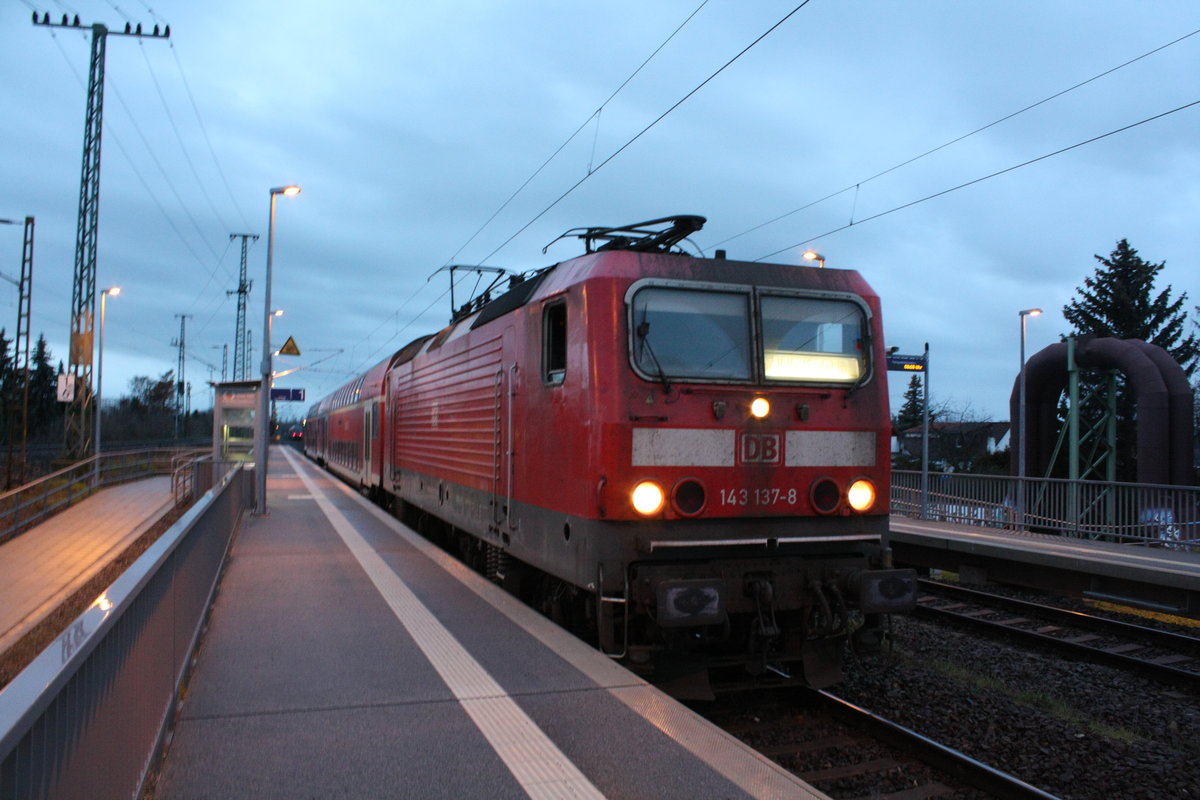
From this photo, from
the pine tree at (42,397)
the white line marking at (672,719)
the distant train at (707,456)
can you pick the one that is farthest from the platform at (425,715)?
the pine tree at (42,397)

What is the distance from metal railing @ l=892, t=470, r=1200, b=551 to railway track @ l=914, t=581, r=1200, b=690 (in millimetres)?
3422

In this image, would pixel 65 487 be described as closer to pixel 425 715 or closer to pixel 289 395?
pixel 425 715

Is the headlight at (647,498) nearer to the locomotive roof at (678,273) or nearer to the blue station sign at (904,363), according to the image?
the locomotive roof at (678,273)

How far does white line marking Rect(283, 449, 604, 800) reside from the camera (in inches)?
157

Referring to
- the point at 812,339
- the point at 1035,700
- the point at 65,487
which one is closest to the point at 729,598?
the point at 812,339

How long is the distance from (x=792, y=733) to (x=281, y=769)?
3385 millimetres

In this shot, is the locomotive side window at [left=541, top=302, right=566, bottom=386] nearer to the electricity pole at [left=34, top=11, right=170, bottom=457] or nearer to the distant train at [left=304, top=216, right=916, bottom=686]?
the distant train at [left=304, top=216, right=916, bottom=686]

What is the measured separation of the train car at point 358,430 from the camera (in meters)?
17.7

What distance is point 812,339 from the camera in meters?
6.66

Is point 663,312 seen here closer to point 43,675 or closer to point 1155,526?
point 43,675

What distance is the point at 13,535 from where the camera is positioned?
53.2 feet

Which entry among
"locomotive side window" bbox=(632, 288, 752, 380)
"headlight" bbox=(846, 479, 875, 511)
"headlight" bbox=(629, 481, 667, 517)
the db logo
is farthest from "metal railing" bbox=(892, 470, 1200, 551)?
"headlight" bbox=(629, 481, 667, 517)

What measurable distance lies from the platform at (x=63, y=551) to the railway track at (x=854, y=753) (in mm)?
8029

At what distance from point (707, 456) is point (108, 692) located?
154 inches
